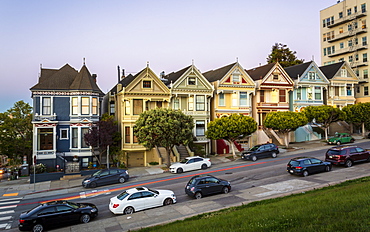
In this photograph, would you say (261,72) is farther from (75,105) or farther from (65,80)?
(65,80)

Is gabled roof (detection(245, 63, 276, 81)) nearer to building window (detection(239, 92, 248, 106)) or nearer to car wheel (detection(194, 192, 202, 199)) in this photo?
building window (detection(239, 92, 248, 106))

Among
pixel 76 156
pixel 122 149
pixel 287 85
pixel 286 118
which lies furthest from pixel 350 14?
pixel 76 156

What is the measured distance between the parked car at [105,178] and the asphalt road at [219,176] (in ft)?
2.05

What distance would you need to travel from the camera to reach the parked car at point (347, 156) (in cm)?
2600

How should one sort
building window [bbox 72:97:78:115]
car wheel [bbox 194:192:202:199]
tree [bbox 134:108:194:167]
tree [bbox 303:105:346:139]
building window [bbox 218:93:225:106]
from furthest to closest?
building window [bbox 218:93:225:106] → tree [bbox 303:105:346:139] → building window [bbox 72:97:78:115] → tree [bbox 134:108:194:167] → car wheel [bbox 194:192:202:199]

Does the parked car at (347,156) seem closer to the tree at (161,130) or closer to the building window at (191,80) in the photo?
the tree at (161,130)


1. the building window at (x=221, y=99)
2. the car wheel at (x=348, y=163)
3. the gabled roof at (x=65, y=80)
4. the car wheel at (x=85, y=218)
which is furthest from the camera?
the building window at (x=221, y=99)

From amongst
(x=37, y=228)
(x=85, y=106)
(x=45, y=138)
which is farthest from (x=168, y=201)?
(x=45, y=138)

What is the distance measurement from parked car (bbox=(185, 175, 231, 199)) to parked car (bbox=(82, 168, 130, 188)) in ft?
32.0

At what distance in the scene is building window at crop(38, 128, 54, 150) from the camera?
35500mm

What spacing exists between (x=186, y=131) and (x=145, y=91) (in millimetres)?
8892

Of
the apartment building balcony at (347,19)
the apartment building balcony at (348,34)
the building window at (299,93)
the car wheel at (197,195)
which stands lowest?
the car wheel at (197,195)

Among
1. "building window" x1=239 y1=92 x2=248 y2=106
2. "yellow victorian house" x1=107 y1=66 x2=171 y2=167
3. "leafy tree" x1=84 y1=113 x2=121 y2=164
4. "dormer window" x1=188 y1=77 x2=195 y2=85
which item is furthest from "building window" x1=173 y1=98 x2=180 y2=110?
"building window" x1=239 y1=92 x2=248 y2=106

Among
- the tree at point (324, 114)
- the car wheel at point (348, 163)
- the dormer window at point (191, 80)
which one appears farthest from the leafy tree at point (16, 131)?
the tree at point (324, 114)
